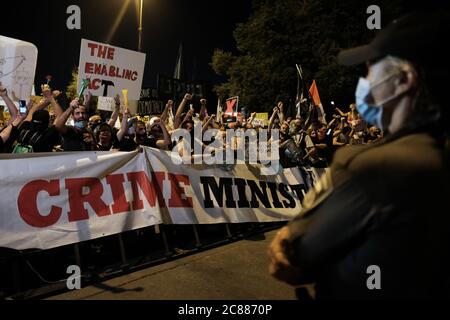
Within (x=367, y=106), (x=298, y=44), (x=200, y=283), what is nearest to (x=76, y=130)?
(x=200, y=283)

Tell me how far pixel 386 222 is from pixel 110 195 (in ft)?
14.4

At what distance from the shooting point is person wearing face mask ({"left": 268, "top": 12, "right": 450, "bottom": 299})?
1.22m

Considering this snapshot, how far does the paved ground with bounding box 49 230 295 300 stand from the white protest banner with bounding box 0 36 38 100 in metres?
3.41

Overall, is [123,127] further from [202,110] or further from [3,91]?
[202,110]

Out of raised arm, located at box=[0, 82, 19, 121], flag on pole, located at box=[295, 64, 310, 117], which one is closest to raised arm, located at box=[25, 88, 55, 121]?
raised arm, located at box=[0, 82, 19, 121]

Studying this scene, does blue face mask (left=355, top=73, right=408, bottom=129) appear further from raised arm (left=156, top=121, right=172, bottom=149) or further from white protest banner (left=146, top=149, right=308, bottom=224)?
raised arm (left=156, top=121, right=172, bottom=149)

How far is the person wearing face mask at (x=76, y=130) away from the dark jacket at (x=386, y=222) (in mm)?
4912

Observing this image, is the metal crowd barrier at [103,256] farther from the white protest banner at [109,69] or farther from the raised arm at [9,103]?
the white protest banner at [109,69]

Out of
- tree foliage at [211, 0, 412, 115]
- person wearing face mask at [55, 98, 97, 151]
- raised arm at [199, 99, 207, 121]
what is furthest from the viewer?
tree foliage at [211, 0, 412, 115]

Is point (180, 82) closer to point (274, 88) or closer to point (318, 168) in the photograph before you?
point (318, 168)

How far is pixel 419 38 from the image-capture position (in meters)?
1.29

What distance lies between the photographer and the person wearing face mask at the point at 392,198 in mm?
1222

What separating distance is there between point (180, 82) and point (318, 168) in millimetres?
3768
